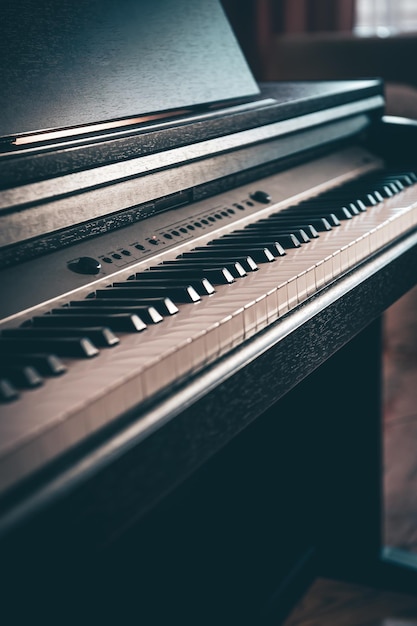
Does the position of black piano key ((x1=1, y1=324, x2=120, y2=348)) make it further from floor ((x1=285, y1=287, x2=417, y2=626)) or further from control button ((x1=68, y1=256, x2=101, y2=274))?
floor ((x1=285, y1=287, x2=417, y2=626))

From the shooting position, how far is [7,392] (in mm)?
749

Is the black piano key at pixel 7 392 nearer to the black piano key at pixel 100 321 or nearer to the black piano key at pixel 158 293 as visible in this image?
the black piano key at pixel 100 321

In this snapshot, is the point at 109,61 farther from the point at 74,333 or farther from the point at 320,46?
the point at 320,46

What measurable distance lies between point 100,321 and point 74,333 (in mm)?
48

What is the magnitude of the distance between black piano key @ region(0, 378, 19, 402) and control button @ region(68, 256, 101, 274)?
0.32m

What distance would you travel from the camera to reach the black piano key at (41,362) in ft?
2.63

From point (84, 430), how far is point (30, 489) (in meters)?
0.07

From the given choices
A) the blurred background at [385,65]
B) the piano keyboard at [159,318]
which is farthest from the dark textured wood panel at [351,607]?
the piano keyboard at [159,318]

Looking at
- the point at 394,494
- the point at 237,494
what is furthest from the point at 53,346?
the point at 394,494

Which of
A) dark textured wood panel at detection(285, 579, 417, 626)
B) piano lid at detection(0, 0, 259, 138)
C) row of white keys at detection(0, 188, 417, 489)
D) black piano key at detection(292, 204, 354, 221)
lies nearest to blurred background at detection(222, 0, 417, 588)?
dark textured wood panel at detection(285, 579, 417, 626)

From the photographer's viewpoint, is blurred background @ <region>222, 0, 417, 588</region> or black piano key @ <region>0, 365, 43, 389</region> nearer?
black piano key @ <region>0, 365, 43, 389</region>

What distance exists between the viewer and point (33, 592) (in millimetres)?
702

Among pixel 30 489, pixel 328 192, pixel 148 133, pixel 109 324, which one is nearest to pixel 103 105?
pixel 148 133

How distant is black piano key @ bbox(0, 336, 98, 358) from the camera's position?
0.85m
